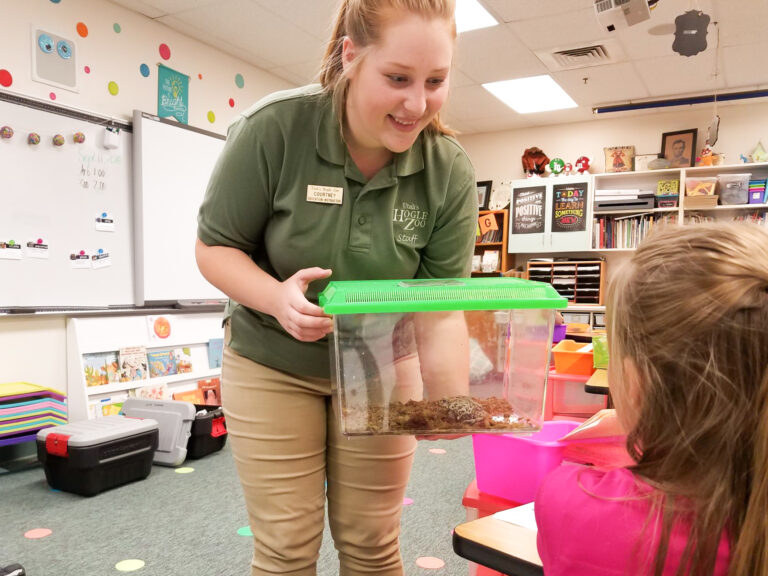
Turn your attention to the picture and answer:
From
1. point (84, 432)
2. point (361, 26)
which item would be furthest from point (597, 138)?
Result: point (361, 26)

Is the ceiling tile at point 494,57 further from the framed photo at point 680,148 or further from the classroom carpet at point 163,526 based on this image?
the classroom carpet at point 163,526

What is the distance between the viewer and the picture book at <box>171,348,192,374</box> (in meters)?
3.72

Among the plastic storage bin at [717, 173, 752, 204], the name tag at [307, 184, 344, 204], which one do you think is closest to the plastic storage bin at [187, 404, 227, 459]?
the name tag at [307, 184, 344, 204]

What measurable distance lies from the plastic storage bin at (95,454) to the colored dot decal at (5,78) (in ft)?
5.46

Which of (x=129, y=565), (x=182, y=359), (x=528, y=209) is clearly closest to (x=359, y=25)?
(x=129, y=565)

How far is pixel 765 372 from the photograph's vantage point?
57cm

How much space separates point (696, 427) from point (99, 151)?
339 centimetres

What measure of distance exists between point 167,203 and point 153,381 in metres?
1.07

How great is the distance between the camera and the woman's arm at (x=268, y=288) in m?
0.82

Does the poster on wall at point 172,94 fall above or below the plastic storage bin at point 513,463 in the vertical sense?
above

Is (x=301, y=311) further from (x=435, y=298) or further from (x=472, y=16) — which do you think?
(x=472, y=16)

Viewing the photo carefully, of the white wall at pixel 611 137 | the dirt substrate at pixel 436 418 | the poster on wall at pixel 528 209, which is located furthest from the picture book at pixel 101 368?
the white wall at pixel 611 137

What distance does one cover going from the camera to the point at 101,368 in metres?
3.29

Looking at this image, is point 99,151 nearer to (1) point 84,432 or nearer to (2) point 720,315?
(1) point 84,432
